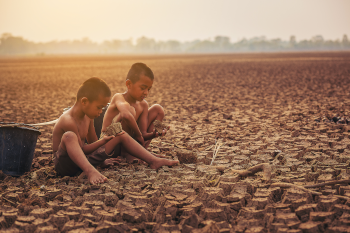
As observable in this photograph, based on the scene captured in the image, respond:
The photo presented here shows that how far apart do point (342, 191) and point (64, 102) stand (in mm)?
7047

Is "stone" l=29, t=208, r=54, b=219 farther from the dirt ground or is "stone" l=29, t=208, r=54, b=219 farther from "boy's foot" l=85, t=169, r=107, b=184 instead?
"boy's foot" l=85, t=169, r=107, b=184

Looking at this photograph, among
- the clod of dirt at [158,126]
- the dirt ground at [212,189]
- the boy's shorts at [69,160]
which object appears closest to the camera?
the dirt ground at [212,189]

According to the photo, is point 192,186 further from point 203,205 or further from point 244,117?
point 244,117

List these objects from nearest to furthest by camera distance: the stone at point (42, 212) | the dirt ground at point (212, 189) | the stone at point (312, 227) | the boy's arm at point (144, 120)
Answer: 1. the stone at point (312, 227)
2. the dirt ground at point (212, 189)
3. the stone at point (42, 212)
4. the boy's arm at point (144, 120)

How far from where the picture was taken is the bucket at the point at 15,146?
A: 2.88 metres

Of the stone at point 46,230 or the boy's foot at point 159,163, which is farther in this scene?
the boy's foot at point 159,163

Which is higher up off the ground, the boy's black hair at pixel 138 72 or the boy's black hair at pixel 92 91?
the boy's black hair at pixel 138 72

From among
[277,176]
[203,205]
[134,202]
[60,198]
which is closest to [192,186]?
[203,205]

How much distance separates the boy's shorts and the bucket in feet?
1.00

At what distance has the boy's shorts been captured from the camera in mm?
2758

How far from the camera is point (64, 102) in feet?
26.7

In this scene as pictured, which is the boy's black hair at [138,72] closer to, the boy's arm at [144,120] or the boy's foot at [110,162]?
the boy's arm at [144,120]

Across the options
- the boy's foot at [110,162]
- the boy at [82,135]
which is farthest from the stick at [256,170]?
the boy's foot at [110,162]

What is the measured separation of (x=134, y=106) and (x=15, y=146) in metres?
1.18
